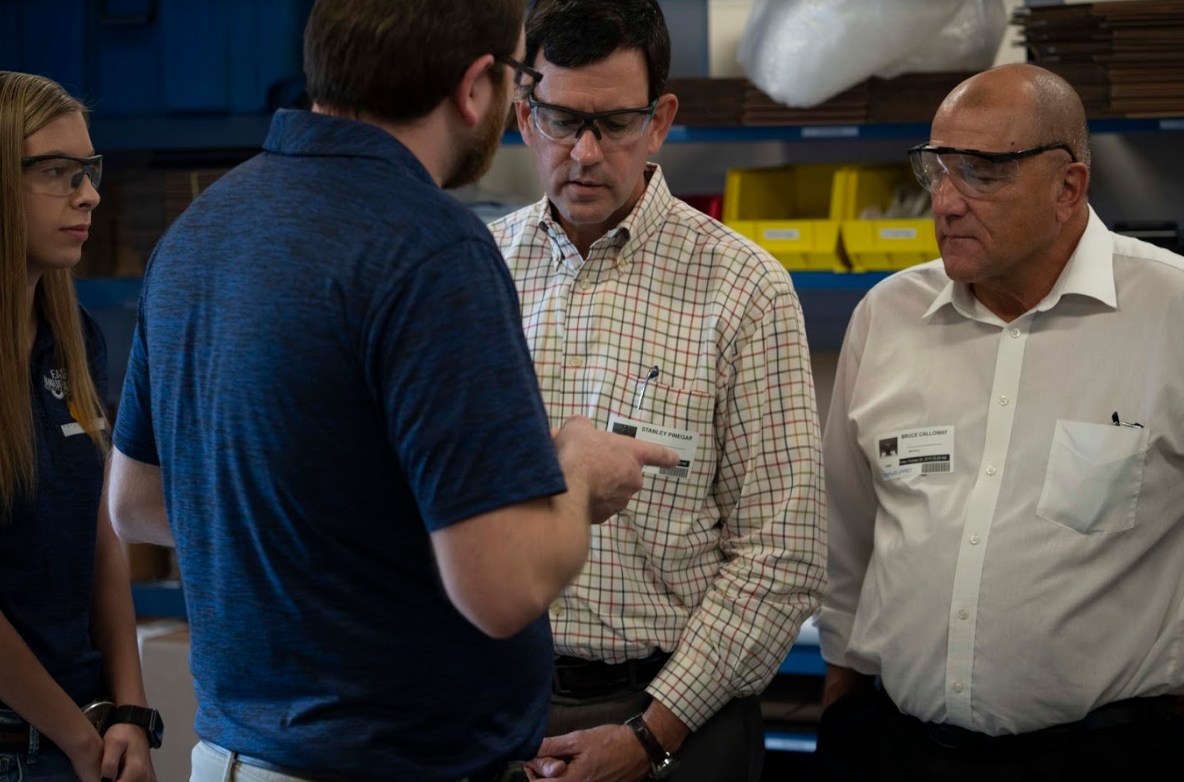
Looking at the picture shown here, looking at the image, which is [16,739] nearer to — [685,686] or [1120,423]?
[685,686]

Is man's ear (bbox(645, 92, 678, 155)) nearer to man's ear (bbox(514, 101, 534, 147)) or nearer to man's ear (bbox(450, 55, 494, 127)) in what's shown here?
man's ear (bbox(514, 101, 534, 147))

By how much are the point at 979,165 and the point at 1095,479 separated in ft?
1.74

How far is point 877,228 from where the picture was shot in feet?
10.6

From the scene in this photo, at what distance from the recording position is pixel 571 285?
204 cm

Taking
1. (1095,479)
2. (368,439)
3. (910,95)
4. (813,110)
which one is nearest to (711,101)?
(813,110)

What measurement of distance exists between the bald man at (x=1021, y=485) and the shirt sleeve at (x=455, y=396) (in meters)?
→ 1.12

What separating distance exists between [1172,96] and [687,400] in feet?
6.13

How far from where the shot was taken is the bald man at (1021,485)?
1.95 meters

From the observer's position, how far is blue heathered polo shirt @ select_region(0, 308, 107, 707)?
1.92 m

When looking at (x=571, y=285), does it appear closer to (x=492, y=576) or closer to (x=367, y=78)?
(x=367, y=78)

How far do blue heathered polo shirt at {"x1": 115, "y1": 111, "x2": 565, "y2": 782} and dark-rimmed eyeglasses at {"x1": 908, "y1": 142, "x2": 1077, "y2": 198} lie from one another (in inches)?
44.7

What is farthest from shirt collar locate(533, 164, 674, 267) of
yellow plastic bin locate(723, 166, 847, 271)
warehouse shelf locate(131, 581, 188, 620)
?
warehouse shelf locate(131, 581, 188, 620)

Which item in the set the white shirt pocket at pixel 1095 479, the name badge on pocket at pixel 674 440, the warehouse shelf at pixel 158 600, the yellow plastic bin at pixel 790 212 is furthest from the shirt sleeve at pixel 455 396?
the warehouse shelf at pixel 158 600

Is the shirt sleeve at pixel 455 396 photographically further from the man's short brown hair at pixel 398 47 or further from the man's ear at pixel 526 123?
the man's ear at pixel 526 123
